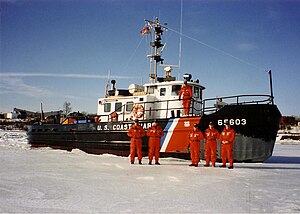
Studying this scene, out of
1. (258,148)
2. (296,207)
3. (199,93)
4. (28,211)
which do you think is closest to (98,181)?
(28,211)

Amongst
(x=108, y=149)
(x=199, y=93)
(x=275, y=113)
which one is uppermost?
(x=199, y=93)

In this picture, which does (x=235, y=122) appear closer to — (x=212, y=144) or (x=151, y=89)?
(x=212, y=144)

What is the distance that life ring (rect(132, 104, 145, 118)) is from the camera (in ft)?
31.0

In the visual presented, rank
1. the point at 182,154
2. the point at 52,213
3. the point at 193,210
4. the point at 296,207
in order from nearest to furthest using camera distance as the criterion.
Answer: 1. the point at 52,213
2. the point at 193,210
3. the point at 296,207
4. the point at 182,154

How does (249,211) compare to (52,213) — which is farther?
(249,211)

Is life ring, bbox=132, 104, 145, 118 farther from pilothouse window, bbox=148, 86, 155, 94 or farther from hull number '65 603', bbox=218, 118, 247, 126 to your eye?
hull number '65 603', bbox=218, 118, 247, 126

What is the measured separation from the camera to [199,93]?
1003 cm

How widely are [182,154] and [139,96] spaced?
2.79 m

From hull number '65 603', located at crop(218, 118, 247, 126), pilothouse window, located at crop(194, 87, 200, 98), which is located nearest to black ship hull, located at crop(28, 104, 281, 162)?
hull number '65 603', located at crop(218, 118, 247, 126)

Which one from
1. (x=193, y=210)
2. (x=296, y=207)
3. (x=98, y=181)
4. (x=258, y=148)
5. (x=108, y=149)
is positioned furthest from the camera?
(x=108, y=149)

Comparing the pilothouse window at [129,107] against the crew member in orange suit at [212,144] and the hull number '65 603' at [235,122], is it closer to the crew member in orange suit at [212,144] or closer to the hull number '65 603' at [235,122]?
the hull number '65 603' at [235,122]

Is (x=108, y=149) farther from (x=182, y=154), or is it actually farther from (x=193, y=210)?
(x=193, y=210)

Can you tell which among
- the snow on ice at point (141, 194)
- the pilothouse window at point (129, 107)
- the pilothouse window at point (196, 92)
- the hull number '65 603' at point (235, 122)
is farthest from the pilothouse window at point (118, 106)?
the snow on ice at point (141, 194)

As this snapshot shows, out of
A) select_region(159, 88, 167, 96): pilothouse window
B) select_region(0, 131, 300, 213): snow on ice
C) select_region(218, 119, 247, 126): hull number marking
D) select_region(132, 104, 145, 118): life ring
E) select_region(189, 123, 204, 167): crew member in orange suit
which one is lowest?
select_region(0, 131, 300, 213): snow on ice
